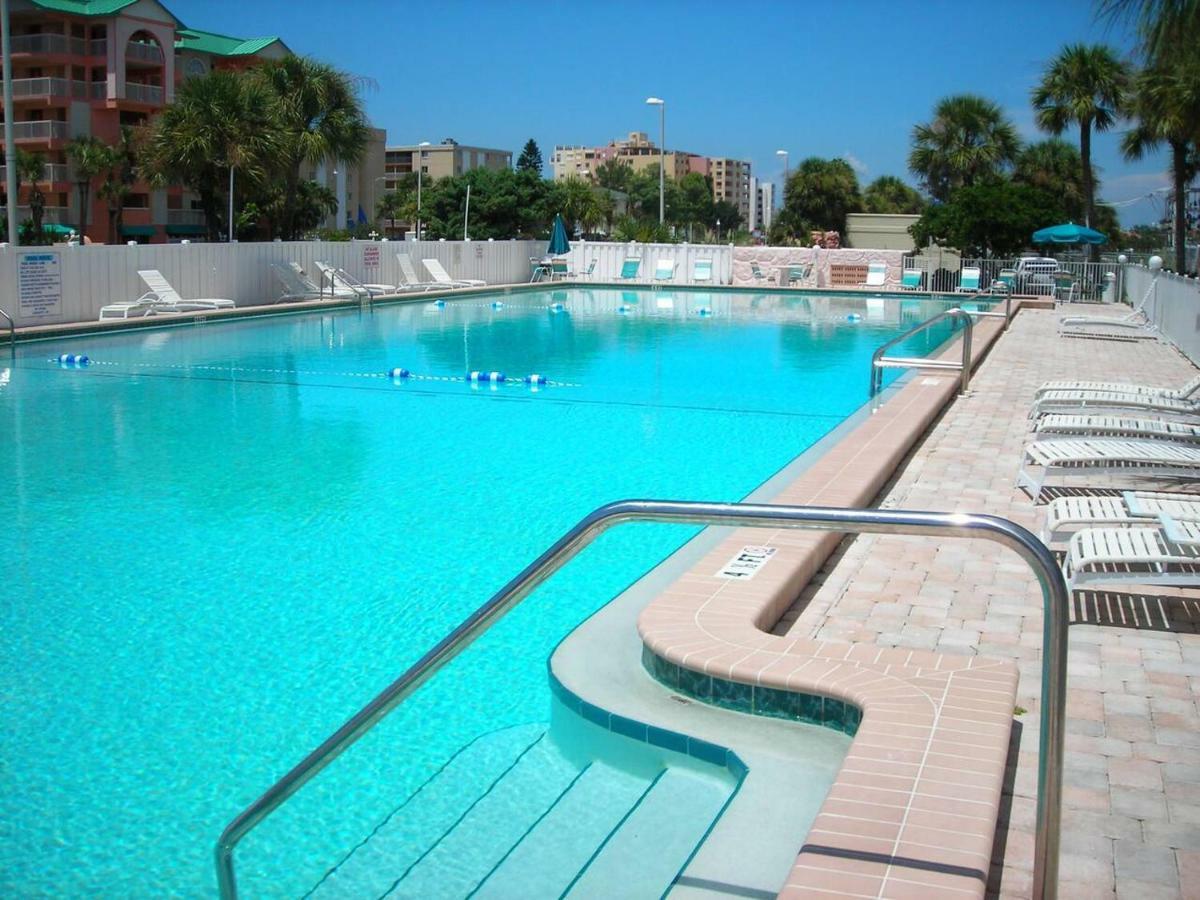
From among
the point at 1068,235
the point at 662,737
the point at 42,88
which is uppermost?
the point at 42,88

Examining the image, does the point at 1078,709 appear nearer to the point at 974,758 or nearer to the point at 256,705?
the point at 974,758

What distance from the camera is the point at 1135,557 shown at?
195 inches

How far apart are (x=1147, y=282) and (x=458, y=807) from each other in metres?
21.3

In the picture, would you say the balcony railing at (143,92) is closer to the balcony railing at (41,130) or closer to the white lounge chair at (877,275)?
the balcony railing at (41,130)

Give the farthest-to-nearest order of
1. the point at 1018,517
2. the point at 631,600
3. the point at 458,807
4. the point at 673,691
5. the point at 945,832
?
the point at 1018,517
the point at 631,600
the point at 673,691
the point at 458,807
the point at 945,832

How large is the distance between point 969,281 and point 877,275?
9.23 ft

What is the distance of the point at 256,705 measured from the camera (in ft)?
16.7

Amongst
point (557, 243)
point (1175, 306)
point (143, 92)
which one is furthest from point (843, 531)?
point (143, 92)

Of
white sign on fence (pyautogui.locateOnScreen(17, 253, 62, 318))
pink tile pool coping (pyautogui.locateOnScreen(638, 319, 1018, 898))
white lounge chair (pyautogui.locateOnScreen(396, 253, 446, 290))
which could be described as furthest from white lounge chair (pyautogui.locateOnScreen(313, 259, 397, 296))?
pink tile pool coping (pyautogui.locateOnScreen(638, 319, 1018, 898))

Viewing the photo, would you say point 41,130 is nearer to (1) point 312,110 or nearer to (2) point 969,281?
(1) point 312,110

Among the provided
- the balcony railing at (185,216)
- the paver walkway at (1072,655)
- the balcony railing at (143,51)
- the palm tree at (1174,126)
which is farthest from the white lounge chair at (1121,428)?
the balcony railing at (143,51)

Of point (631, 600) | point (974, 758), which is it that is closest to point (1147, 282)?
point (631, 600)

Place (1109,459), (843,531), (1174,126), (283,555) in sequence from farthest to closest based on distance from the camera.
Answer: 1. (1174,126)
2. (283,555)
3. (1109,459)
4. (843,531)

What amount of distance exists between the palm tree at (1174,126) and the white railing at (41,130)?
3740 cm
